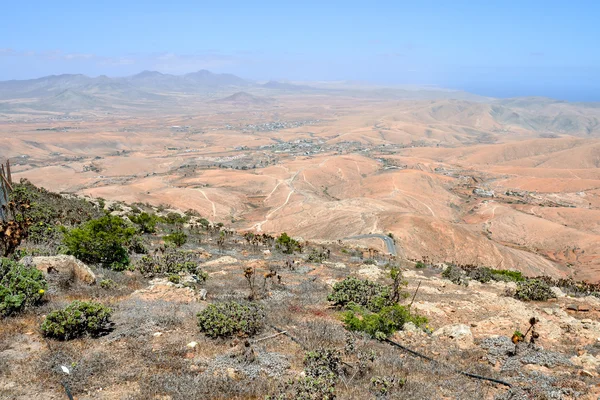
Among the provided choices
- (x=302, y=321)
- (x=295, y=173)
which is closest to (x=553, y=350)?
(x=302, y=321)

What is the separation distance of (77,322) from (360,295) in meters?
7.90

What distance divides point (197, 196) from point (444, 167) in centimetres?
7005

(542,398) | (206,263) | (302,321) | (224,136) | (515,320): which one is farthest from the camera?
(224,136)

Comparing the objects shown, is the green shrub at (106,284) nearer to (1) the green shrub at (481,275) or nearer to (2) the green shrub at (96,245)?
(2) the green shrub at (96,245)

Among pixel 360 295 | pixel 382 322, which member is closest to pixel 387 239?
pixel 360 295

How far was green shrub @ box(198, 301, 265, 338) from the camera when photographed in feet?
28.1

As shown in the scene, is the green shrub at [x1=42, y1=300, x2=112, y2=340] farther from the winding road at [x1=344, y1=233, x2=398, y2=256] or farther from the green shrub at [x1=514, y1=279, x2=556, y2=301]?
the winding road at [x1=344, y1=233, x2=398, y2=256]

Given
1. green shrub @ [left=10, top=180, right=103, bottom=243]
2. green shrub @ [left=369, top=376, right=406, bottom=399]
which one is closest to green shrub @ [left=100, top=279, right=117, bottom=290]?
green shrub @ [left=10, top=180, right=103, bottom=243]

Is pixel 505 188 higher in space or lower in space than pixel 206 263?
lower

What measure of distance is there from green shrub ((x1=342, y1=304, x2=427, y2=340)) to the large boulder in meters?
7.82

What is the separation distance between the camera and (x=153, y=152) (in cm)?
13675

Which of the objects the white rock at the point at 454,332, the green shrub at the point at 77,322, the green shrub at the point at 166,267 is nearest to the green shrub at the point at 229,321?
the green shrub at the point at 77,322

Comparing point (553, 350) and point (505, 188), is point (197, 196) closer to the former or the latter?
point (553, 350)

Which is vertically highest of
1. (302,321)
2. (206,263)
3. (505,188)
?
(302,321)
